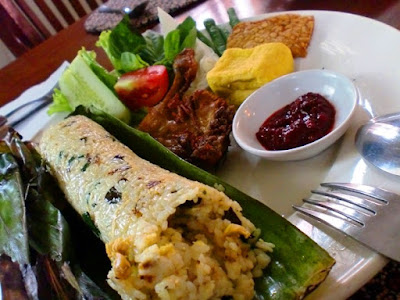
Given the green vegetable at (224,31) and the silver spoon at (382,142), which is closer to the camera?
the silver spoon at (382,142)

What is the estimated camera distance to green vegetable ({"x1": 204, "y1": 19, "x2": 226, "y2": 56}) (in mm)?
2607

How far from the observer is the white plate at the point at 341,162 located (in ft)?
4.10

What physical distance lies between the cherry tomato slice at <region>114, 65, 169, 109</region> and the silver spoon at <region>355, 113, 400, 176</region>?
1.15 meters

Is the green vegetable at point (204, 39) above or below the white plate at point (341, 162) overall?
above

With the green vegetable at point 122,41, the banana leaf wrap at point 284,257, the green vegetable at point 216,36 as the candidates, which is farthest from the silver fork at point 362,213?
the green vegetable at point 122,41

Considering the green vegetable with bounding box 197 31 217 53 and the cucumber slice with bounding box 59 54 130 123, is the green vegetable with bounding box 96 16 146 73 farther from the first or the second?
the green vegetable with bounding box 197 31 217 53

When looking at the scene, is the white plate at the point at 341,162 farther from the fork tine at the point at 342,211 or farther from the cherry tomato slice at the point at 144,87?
the cherry tomato slice at the point at 144,87

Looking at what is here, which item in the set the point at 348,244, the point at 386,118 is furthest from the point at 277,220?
the point at 386,118

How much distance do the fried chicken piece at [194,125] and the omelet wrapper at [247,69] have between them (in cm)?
11

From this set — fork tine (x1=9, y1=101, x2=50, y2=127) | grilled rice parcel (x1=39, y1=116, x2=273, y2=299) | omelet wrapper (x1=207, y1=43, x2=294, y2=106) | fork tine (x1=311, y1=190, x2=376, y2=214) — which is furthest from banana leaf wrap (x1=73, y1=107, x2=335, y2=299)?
fork tine (x1=9, y1=101, x2=50, y2=127)

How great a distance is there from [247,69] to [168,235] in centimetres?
107

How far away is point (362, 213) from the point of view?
1300 mm

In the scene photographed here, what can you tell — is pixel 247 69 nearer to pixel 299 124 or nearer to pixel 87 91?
pixel 299 124

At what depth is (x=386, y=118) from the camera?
1.58m
